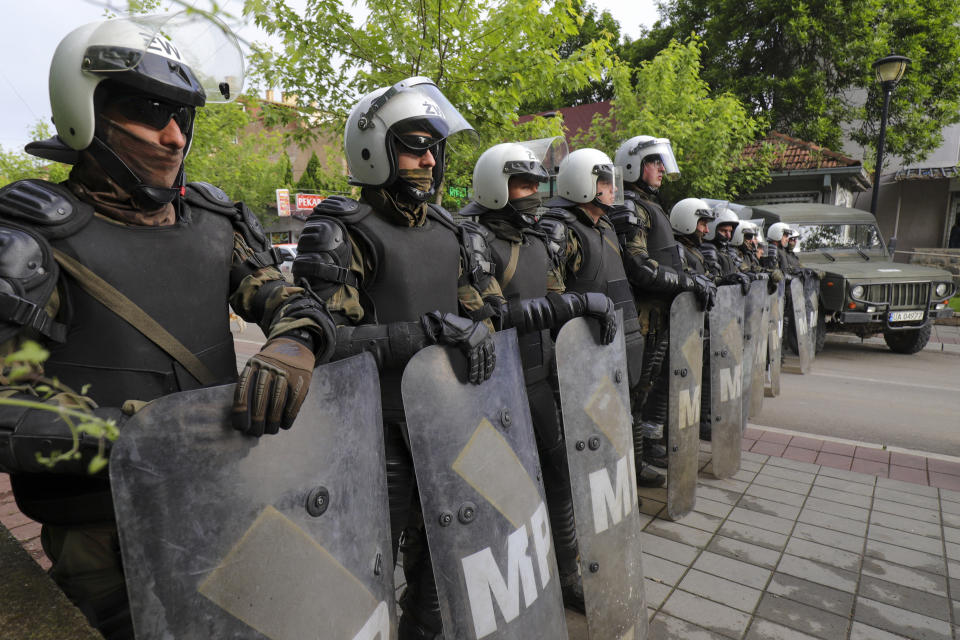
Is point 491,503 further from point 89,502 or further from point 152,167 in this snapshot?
point 152,167

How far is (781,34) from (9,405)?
70.5ft

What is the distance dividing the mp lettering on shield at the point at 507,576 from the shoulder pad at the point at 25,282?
1103mm

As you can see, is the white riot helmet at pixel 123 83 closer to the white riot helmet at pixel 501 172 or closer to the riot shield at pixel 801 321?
the white riot helmet at pixel 501 172

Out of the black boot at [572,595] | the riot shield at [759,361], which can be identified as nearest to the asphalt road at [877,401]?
the riot shield at [759,361]

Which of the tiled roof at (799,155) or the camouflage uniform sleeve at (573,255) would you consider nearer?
the camouflage uniform sleeve at (573,255)

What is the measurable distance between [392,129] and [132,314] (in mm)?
1079

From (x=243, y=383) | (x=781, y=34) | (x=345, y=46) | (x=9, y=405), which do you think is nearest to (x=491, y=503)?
(x=243, y=383)

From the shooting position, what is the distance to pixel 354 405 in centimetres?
124

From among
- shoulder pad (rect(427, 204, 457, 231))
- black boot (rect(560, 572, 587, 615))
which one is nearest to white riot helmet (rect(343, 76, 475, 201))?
shoulder pad (rect(427, 204, 457, 231))

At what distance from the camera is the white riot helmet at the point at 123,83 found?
4.41 ft

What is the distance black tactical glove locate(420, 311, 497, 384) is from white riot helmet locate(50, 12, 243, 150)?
88cm

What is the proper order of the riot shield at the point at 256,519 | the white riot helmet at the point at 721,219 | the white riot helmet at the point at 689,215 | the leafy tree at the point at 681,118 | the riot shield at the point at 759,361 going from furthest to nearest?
1. the leafy tree at the point at 681,118
2. the white riot helmet at the point at 721,219
3. the white riot helmet at the point at 689,215
4. the riot shield at the point at 759,361
5. the riot shield at the point at 256,519

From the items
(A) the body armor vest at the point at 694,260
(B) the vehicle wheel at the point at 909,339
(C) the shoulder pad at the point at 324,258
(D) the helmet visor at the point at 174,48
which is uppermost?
(D) the helmet visor at the point at 174,48

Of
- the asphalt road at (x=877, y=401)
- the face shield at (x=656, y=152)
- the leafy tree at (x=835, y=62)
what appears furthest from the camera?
the leafy tree at (x=835, y=62)
